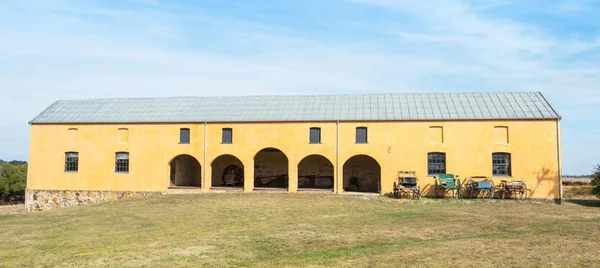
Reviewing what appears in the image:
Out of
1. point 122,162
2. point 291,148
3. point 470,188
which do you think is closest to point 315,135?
point 291,148

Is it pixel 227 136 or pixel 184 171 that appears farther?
pixel 184 171

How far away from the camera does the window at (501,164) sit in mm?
24719

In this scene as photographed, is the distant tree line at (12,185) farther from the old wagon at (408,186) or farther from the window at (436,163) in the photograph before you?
the window at (436,163)

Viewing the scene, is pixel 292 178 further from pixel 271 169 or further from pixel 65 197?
pixel 65 197

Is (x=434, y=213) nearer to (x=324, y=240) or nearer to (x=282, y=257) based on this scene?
(x=324, y=240)

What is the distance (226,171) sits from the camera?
3161 centimetres

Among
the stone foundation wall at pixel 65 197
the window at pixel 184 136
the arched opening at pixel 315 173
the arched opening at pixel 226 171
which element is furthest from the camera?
the arched opening at pixel 226 171

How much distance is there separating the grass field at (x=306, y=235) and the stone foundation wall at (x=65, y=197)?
6.24m

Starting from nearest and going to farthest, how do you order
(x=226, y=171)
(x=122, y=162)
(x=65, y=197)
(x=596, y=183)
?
(x=596, y=183) < (x=122, y=162) < (x=65, y=197) < (x=226, y=171)

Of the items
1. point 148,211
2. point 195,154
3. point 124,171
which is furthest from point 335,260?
point 124,171

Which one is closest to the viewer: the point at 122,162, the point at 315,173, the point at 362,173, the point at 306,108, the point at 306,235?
the point at 306,235

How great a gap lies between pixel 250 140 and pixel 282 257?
56.8 feet

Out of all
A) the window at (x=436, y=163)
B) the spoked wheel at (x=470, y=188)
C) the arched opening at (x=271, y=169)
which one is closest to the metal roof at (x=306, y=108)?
the window at (x=436, y=163)

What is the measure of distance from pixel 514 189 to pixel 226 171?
17640mm
